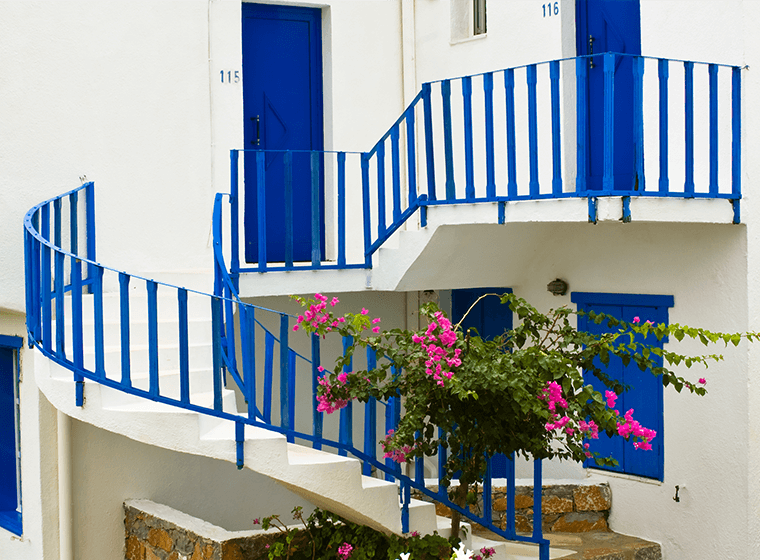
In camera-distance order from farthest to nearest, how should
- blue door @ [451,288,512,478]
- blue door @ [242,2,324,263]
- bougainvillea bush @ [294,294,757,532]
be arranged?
blue door @ [451,288,512,478] < blue door @ [242,2,324,263] < bougainvillea bush @ [294,294,757,532]

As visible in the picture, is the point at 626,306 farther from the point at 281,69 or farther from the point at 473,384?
the point at 281,69

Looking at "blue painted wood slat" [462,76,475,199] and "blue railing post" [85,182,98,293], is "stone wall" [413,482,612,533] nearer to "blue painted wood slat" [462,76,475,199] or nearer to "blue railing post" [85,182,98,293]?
"blue painted wood slat" [462,76,475,199]

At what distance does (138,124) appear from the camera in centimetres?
779

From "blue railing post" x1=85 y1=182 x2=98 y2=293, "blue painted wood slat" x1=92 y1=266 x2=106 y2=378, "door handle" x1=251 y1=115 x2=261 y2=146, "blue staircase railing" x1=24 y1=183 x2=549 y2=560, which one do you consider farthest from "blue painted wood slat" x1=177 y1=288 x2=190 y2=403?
"door handle" x1=251 y1=115 x2=261 y2=146

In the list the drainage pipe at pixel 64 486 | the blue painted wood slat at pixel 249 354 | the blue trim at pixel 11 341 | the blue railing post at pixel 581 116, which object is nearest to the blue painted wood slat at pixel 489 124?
the blue railing post at pixel 581 116

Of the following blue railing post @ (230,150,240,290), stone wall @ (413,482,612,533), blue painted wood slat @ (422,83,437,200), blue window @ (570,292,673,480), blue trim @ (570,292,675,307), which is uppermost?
blue painted wood slat @ (422,83,437,200)

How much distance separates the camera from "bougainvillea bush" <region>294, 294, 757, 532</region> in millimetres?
5605

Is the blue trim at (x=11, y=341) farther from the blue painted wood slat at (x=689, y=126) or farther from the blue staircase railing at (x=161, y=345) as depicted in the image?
the blue painted wood slat at (x=689, y=126)

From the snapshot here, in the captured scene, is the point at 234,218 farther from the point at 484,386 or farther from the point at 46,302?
the point at 484,386

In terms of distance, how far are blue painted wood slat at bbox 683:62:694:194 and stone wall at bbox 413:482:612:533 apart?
8.59ft

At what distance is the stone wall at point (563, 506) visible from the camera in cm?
765

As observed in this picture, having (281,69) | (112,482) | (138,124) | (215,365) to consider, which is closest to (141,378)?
(215,365)

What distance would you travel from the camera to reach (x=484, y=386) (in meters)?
5.52

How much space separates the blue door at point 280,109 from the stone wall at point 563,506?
9.29 feet
